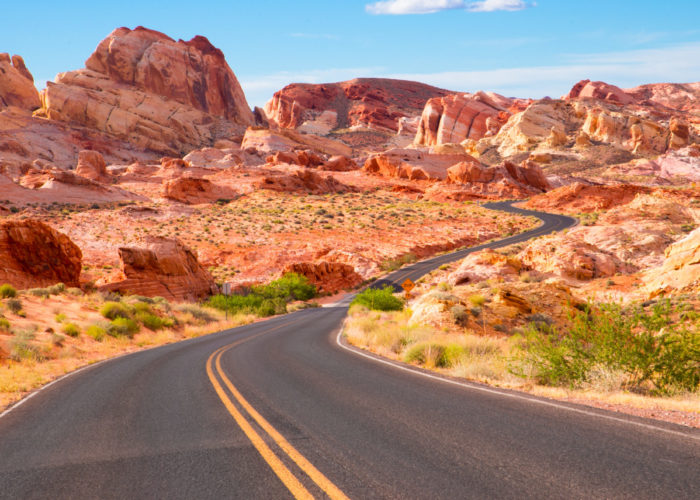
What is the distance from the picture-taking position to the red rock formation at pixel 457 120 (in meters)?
135

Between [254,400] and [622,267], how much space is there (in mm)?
26395

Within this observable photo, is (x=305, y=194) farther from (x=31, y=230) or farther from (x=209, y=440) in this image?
(x=209, y=440)

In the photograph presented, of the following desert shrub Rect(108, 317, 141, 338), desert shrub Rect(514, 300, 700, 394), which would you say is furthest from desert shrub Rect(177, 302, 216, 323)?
desert shrub Rect(514, 300, 700, 394)

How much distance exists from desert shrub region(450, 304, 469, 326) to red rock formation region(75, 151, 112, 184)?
71.9 m

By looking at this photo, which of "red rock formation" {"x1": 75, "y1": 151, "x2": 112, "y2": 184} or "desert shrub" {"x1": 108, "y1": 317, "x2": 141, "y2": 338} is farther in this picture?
"red rock formation" {"x1": 75, "y1": 151, "x2": 112, "y2": 184}

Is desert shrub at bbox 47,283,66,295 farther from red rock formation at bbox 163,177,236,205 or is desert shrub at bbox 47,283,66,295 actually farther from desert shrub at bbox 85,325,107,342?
red rock formation at bbox 163,177,236,205

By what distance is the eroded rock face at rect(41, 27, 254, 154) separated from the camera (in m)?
103

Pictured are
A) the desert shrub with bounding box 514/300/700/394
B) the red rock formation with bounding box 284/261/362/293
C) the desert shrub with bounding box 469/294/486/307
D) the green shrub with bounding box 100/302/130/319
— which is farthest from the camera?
the red rock formation with bounding box 284/261/362/293

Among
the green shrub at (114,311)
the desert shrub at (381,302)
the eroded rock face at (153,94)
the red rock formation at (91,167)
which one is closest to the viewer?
the green shrub at (114,311)

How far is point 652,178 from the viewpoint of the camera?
295 feet

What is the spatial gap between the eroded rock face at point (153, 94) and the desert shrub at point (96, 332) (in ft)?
308

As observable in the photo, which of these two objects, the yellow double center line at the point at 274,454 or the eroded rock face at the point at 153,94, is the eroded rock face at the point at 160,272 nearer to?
the yellow double center line at the point at 274,454

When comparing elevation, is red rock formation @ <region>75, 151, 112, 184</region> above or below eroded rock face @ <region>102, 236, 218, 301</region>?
above

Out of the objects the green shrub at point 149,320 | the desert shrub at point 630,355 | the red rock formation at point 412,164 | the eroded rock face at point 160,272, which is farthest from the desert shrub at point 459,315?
the red rock formation at point 412,164
